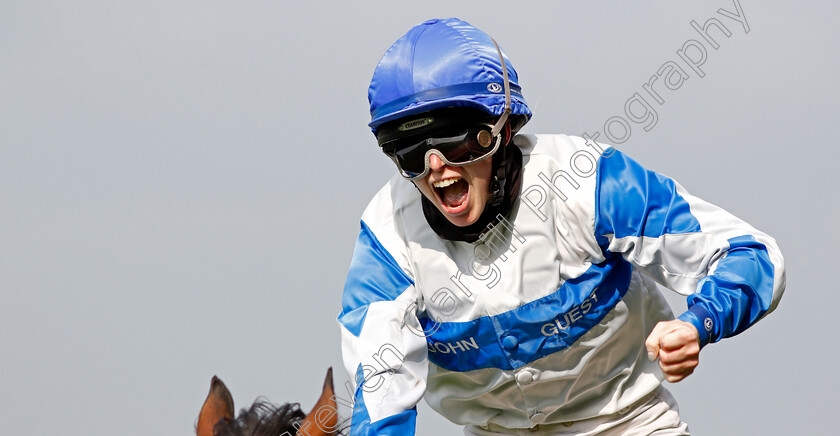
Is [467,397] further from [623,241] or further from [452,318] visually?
[623,241]

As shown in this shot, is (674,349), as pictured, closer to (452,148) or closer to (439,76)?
(452,148)

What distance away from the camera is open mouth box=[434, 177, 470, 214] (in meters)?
3.35

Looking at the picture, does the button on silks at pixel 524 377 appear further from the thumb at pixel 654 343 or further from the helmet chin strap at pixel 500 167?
the thumb at pixel 654 343

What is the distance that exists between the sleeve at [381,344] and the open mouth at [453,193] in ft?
0.95

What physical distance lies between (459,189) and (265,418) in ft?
3.04

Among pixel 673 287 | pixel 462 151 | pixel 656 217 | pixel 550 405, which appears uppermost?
pixel 462 151

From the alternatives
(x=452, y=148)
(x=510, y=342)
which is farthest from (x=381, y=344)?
(x=452, y=148)

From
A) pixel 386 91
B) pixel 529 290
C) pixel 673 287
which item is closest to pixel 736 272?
pixel 673 287

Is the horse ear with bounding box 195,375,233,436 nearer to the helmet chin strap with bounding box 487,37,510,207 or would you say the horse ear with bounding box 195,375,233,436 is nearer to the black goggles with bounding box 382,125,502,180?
the black goggles with bounding box 382,125,502,180

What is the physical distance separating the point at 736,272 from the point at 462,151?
876mm

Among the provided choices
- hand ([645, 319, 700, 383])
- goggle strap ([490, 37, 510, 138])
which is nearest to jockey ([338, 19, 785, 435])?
goggle strap ([490, 37, 510, 138])

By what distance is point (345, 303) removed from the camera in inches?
139

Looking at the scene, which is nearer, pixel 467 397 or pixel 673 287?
pixel 673 287

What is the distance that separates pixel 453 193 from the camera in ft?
11.1
